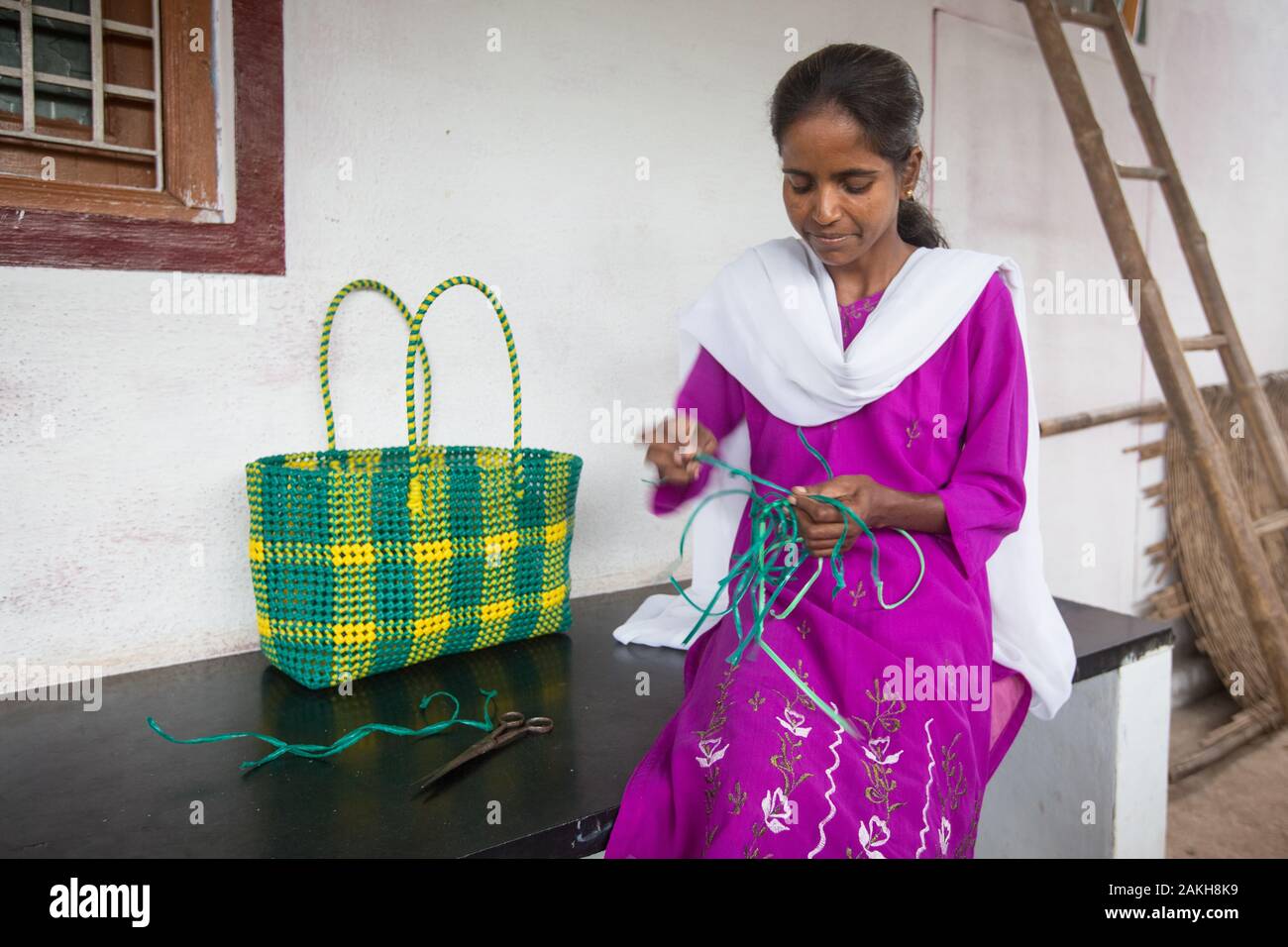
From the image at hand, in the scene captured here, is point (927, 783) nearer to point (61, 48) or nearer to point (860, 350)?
point (860, 350)

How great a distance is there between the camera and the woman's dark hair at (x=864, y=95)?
1.32 meters

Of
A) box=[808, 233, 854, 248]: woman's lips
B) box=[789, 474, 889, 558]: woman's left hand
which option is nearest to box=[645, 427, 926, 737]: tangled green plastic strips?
box=[789, 474, 889, 558]: woman's left hand

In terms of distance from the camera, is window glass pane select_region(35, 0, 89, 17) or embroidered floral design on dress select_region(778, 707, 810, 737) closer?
embroidered floral design on dress select_region(778, 707, 810, 737)

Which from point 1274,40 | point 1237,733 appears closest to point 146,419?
point 1237,733

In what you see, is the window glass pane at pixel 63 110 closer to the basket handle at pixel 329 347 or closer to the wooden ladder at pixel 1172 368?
the basket handle at pixel 329 347

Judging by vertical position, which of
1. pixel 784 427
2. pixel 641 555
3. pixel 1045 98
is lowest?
pixel 641 555

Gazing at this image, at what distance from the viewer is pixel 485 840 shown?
3.87 ft

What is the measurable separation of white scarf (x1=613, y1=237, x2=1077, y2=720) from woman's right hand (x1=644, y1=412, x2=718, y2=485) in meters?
0.14

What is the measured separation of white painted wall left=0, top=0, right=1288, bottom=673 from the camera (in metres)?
1.68

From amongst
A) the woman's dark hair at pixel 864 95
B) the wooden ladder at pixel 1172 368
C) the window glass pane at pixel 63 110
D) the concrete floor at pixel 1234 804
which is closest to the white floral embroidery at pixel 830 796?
the woman's dark hair at pixel 864 95

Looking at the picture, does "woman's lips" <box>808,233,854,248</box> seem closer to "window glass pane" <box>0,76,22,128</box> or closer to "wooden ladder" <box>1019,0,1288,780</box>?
"window glass pane" <box>0,76,22,128</box>

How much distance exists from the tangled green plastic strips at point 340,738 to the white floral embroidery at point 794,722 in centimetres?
52

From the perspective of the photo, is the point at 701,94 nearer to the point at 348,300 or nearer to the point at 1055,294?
the point at 348,300

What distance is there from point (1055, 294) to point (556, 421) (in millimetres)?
2070
